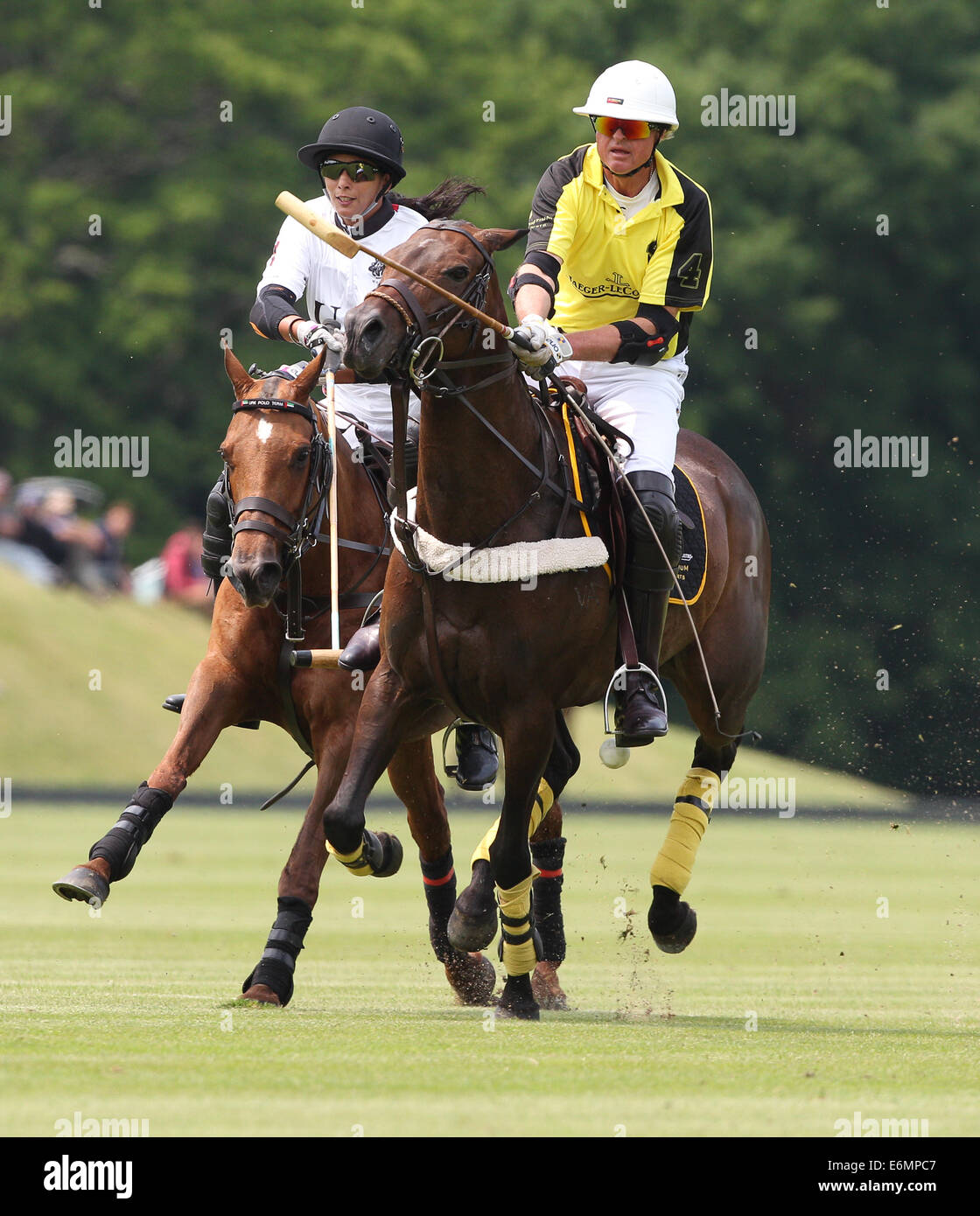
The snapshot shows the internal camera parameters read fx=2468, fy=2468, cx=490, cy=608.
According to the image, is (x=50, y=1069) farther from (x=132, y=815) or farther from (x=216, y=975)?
(x=216, y=975)

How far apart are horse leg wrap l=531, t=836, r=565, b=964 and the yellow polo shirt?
2.11 m

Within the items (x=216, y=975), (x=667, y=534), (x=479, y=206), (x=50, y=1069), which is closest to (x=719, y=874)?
(x=216, y=975)

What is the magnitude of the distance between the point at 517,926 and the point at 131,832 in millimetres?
1365

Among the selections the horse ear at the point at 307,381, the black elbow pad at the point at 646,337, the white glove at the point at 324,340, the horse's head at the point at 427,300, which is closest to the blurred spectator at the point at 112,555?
the white glove at the point at 324,340

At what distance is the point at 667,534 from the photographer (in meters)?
8.53

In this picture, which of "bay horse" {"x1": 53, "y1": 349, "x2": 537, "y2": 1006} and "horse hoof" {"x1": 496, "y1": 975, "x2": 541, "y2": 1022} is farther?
"horse hoof" {"x1": 496, "y1": 975, "x2": 541, "y2": 1022}

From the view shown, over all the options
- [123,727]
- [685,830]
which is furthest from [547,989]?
[123,727]

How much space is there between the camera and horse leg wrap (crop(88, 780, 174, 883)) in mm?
8320

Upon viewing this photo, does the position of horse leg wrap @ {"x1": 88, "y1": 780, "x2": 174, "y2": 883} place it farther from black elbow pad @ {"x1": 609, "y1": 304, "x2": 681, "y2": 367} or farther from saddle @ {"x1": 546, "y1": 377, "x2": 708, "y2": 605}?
black elbow pad @ {"x1": 609, "y1": 304, "x2": 681, "y2": 367}

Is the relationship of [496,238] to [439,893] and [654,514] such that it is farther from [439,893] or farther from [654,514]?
[439,893]

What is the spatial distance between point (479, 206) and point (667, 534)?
78.5 ft

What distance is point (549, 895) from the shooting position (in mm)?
9891

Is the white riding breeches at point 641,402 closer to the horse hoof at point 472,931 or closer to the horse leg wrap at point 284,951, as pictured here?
the horse hoof at point 472,931

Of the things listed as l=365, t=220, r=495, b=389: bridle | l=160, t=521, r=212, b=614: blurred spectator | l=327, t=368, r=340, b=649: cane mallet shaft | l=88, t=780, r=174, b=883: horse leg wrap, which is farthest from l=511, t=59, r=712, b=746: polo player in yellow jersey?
l=160, t=521, r=212, b=614: blurred spectator
